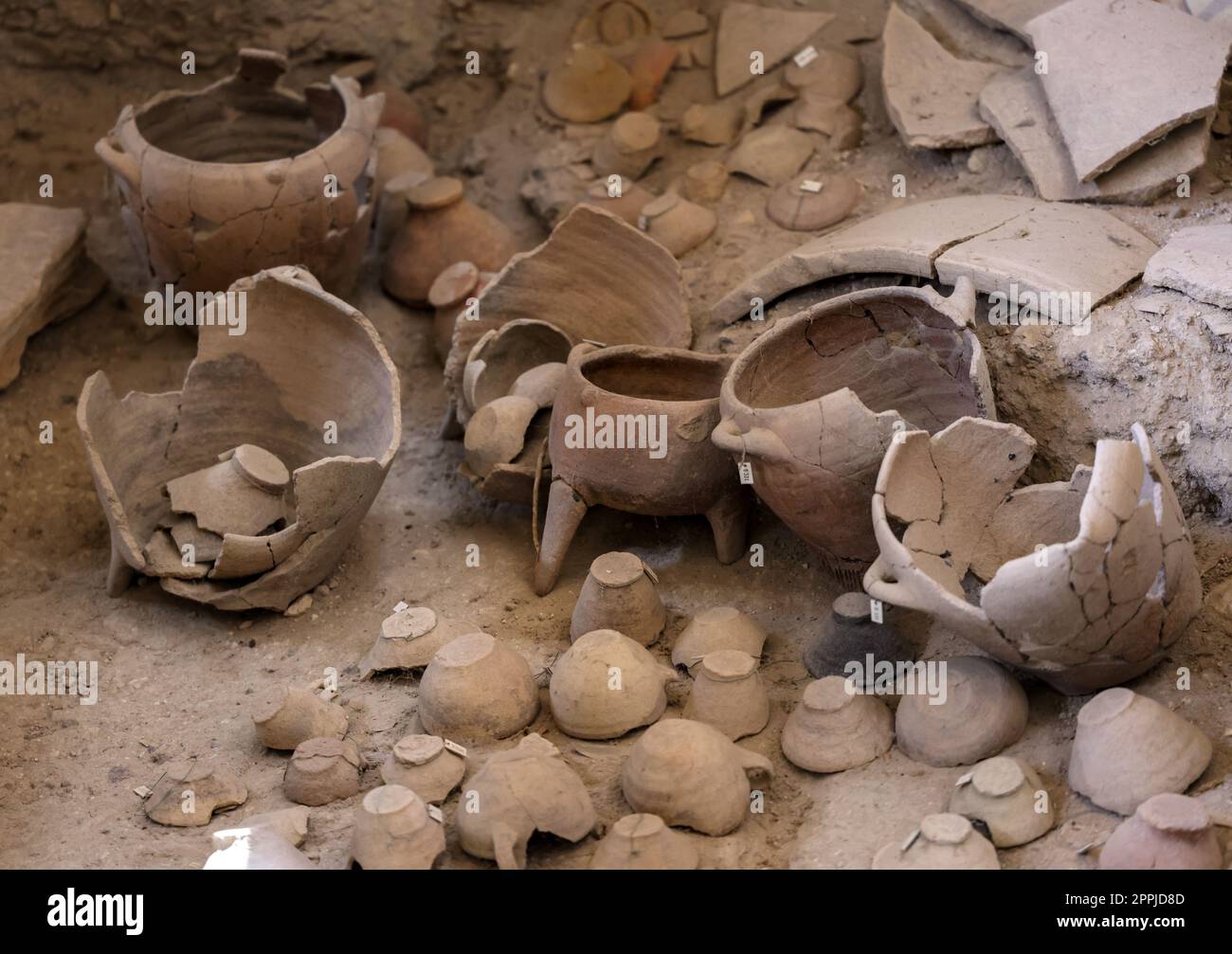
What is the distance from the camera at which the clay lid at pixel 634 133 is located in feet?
19.5

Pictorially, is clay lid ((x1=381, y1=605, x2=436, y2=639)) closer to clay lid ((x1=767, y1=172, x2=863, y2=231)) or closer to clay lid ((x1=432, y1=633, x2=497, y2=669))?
clay lid ((x1=432, y1=633, x2=497, y2=669))

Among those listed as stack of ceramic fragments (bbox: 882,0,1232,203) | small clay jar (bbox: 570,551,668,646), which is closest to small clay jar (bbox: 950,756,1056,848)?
small clay jar (bbox: 570,551,668,646)

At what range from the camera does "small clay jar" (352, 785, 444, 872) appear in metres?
3.33

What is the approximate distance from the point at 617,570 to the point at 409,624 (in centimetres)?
63

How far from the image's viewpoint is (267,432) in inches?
202

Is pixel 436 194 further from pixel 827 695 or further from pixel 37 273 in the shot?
pixel 827 695

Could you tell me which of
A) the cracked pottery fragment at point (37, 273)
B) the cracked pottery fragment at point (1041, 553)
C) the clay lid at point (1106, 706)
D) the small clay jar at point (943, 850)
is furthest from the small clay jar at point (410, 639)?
the cracked pottery fragment at point (37, 273)

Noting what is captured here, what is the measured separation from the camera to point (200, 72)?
648cm

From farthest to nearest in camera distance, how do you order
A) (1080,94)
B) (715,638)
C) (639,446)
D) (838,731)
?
(1080,94) < (639,446) < (715,638) < (838,731)

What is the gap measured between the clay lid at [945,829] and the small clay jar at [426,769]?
117 centimetres

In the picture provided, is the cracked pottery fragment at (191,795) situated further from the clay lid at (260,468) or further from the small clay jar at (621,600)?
the clay lid at (260,468)

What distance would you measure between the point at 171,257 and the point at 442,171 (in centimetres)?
154

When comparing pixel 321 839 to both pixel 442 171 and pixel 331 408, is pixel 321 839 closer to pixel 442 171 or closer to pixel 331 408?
pixel 331 408

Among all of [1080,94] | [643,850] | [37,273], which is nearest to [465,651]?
[643,850]
